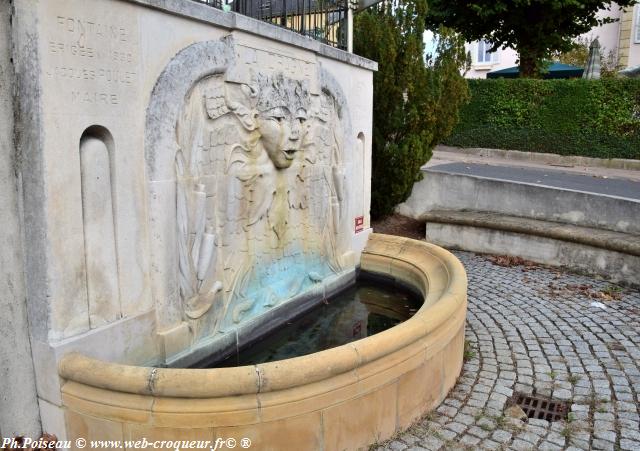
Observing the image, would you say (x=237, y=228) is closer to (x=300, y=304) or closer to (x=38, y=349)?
(x=300, y=304)

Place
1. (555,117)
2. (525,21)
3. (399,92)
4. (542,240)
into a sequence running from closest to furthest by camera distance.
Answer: (542,240) < (399,92) < (555,117) < (525,21)

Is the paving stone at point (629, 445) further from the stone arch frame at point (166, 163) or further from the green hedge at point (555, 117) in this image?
the green hedge at point (555, 117)

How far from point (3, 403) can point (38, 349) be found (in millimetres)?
442

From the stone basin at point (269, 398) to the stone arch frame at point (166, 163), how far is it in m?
0.80

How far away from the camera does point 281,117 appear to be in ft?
15.9

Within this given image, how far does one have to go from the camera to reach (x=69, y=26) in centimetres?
304

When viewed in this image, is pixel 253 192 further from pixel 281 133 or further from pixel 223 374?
pixel 223 374

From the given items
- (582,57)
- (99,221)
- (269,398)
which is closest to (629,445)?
(269,398)

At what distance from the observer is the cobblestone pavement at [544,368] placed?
3768mm

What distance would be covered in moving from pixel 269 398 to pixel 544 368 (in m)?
2.86

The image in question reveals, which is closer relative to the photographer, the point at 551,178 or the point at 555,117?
the point at 551,178

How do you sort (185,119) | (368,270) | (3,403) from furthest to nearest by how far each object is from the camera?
A: (368,270)
(185,119)
(3,403)

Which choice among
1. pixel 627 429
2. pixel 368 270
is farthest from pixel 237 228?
pixel 627 429

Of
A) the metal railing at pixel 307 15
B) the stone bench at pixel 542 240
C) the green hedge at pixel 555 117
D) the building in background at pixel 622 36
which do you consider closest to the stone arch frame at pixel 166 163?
the metal railing at pixel 307 15
